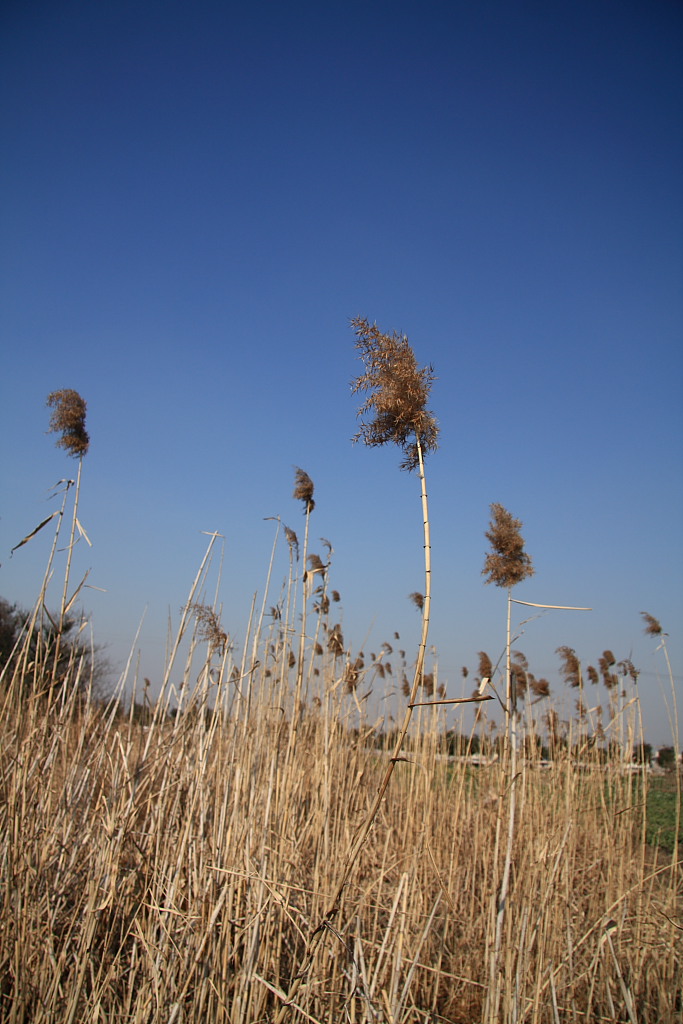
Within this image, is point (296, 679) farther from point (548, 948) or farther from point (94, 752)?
point (548, 948)

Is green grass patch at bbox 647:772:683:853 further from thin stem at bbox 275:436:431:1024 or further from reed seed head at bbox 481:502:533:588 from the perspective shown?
thin stem at bbox 275:436:431:1024

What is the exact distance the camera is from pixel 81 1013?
1812 mm

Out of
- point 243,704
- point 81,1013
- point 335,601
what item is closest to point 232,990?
point 81,1013

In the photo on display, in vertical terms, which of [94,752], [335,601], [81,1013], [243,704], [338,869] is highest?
[335,601]

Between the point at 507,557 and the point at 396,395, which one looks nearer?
the point at 396,395

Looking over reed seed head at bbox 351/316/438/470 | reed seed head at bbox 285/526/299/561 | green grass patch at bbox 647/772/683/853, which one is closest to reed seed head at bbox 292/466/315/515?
reed seed head at bbox 285/526/299/561

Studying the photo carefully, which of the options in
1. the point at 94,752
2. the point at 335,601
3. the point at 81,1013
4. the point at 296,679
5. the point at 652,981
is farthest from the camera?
the point at 335,601

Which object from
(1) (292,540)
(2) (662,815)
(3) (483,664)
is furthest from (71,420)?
(2) (662,815)

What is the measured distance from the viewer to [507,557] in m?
2.45

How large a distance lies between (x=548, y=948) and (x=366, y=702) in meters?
1.77

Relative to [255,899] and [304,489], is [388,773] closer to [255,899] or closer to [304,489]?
[255,899]

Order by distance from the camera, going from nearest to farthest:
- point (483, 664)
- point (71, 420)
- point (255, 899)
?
point (255, 899) < point (71, 420) < point (483, 664)

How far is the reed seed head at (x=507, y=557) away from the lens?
7.94 feet

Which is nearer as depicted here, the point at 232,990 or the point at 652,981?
the point at 232,990
